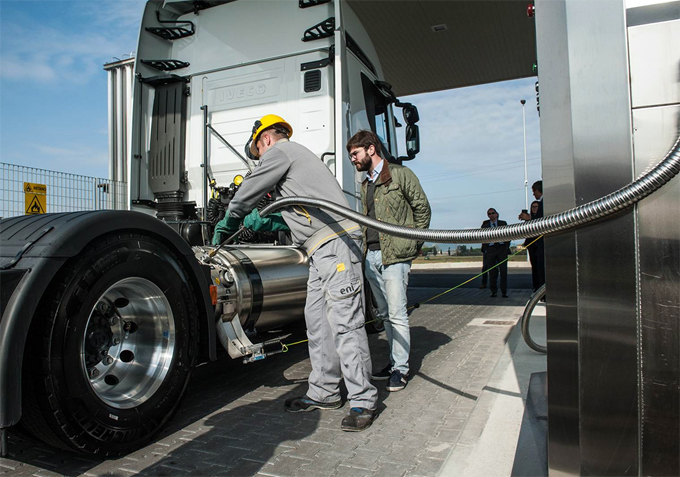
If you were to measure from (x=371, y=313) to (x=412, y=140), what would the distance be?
216cm

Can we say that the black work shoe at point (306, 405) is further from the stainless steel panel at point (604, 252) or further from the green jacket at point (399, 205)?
the stainless steel panel at point (604, 252)

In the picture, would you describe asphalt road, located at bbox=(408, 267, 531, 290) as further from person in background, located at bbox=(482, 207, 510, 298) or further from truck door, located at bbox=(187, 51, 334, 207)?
truck door, located at bbox=(187, 51, 334, 207)

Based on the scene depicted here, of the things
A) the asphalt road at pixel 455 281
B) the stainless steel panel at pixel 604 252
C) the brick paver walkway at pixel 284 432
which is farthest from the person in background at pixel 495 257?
the stainless steel panel at pixel 604 252

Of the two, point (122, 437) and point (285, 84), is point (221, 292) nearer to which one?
point (122, 437)

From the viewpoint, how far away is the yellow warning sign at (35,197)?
12.6 ft

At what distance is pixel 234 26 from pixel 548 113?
154 inches

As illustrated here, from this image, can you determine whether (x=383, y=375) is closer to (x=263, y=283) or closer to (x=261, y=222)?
(x=263, y=283)

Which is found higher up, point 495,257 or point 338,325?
point 495,257

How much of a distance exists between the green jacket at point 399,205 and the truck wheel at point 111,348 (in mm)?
1462

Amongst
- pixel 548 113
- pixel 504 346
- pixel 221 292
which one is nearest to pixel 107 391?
pixel 221 292

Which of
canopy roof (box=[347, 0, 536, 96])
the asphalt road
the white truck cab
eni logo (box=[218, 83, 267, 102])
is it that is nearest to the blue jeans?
the white truck cab

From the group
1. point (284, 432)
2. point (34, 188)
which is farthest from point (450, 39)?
point (284, 432)

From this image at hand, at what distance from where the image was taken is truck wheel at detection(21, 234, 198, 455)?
2.04m

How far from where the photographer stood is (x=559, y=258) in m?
1.66
